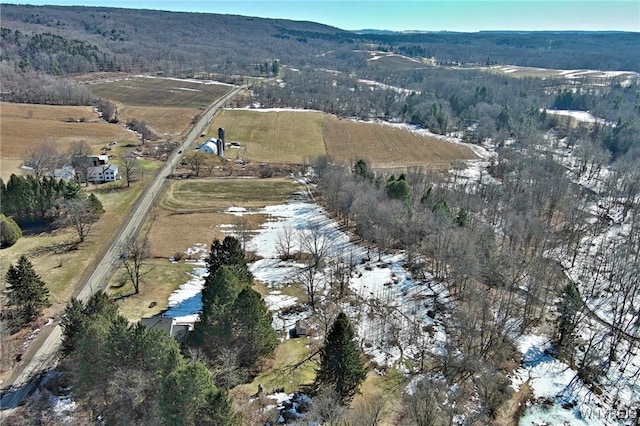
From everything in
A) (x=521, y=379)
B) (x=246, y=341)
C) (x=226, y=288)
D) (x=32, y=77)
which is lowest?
(x=521, y=379)

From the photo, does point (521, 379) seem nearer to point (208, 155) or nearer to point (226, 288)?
point (226, 288)

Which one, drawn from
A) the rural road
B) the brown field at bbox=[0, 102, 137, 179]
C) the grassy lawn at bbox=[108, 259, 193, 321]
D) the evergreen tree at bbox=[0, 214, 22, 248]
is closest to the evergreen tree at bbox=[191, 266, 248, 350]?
the grassy lawn at bbox=[108, 259, 193, 321]

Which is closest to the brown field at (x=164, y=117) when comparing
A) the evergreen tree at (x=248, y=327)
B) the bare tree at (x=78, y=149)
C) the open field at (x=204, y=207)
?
the bare tree at (x=78, y=149)

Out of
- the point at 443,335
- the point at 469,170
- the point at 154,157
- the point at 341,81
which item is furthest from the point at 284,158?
the point at 341,81

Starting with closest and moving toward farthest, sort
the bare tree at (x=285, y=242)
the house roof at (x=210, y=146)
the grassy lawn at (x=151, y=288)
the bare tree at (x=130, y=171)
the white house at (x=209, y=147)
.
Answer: the grassy lawn at (x=151, y=288) < the bare tree at (x=285, y=242) < the bare tree at (x=130, y=171) < the white house at (x=209, y=147) < the house roof at (x=210, y=146)

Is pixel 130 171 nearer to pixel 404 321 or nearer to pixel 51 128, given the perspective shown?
pixel 51 128

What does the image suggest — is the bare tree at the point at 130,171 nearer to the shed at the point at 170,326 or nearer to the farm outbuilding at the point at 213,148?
the farm outbuilding at the point at 213,148
